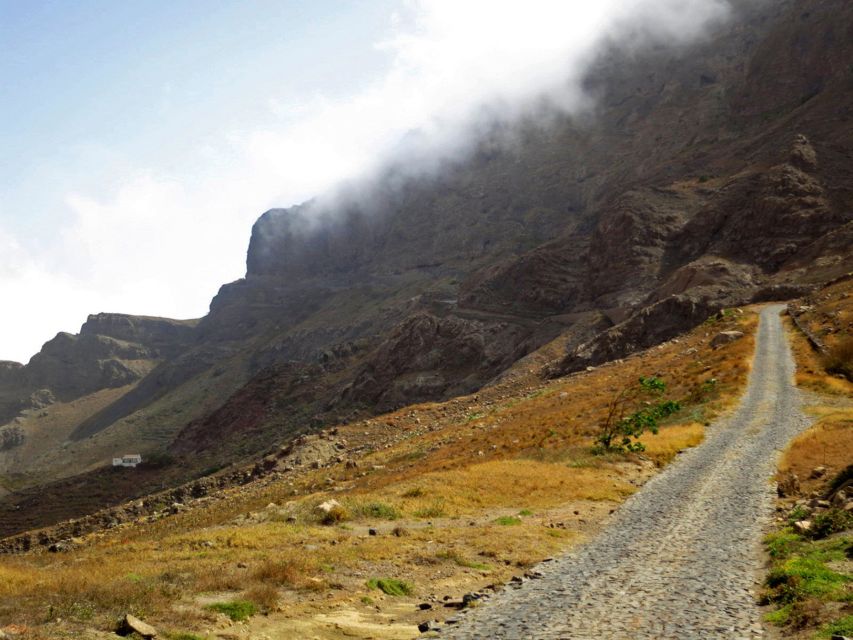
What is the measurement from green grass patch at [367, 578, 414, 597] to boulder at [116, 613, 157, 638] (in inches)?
179

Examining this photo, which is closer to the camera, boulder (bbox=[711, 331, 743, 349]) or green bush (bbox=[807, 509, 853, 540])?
green bush (bbox=[807, 509, 853, 540])

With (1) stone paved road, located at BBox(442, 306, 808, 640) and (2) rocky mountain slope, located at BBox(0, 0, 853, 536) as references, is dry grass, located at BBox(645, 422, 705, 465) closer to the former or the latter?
(1) stone paved road, located at BBox(442, 306, 808, 640)

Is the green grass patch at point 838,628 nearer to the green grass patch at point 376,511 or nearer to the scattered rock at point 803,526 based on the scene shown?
the scattered rock at point 803,526

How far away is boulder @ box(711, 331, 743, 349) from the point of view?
4703 cm

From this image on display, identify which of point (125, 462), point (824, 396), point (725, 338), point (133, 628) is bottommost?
point (824, 396)

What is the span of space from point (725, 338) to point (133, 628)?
151 ft

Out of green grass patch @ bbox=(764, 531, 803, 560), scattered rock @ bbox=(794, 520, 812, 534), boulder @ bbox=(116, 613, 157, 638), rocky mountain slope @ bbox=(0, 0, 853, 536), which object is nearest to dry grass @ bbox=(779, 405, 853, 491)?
scattered rock @ bbox=(794, 520, 812, 534)

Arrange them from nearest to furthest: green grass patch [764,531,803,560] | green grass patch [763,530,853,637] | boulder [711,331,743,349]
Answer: green grass patch [763,530,853,637], green grass patch [764,531,803,560], boulder [711,331,743,349]

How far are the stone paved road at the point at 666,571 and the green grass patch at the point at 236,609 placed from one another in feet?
9.85

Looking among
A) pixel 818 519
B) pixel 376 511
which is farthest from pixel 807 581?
pixel 376 511

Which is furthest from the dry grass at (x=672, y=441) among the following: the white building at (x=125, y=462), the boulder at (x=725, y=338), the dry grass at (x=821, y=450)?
the white building at (x=125, y=462)

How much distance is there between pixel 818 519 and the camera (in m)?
14.1

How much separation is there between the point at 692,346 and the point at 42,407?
18977cm

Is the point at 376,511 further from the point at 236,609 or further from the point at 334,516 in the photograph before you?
the point at 236,609
